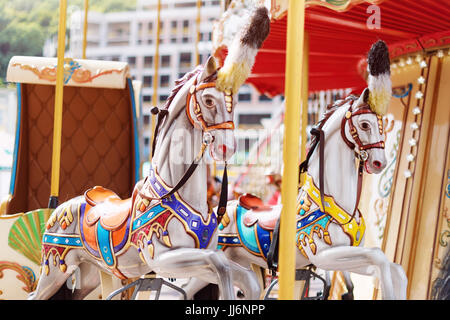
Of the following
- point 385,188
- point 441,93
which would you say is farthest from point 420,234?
point 441,93

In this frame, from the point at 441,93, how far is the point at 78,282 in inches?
104

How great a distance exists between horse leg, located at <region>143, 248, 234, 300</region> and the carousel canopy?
5.37ft

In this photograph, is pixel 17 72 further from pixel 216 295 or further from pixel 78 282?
pixel 216 295

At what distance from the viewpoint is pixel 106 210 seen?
8.92 feet

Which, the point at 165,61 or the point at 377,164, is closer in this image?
the point at 377,164

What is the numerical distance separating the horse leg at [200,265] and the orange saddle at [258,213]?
76cm

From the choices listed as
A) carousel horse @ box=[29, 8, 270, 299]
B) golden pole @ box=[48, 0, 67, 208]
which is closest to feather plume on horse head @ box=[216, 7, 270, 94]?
carousel horse @ box=[29, 8, 270, 299]

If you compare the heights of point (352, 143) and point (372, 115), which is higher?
point (372, 115)

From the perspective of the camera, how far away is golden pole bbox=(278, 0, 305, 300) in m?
1.90

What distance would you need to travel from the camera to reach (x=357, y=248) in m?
2.55

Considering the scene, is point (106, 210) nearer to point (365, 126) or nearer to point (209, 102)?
point (209, 102)

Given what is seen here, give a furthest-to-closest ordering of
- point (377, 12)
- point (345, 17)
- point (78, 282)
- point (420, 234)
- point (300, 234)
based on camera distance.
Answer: point (420, 234), point (345, 17), point (377, 12), point (78, 282), point (300, 234)

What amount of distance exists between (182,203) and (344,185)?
32.0 inches

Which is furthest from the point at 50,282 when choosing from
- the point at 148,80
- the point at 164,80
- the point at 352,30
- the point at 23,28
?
the point at 148,80
